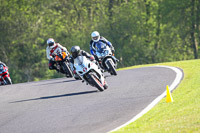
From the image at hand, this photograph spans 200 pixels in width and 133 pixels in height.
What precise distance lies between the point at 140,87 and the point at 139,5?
1768 inches

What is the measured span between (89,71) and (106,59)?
3.83 meters

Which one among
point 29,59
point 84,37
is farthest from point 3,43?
point 84,37

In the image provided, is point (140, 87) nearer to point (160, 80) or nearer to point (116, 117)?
point (160, 80)

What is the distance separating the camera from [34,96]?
1551 cm

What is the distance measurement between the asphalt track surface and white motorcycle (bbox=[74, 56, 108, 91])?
295 mm

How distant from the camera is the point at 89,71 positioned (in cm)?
1429

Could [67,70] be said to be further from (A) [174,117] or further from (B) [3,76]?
(A) [174,117]

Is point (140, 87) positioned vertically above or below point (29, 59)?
above

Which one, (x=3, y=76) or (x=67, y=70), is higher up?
(x=67, y=70)

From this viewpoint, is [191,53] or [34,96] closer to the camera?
[34,96]

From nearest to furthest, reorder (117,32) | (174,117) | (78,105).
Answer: (174,117) < (78,105) < (117,32)

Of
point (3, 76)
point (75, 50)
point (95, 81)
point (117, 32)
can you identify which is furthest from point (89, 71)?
point (117, 32)

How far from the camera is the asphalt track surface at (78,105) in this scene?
384 inches

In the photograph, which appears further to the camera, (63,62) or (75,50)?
(63,62)
